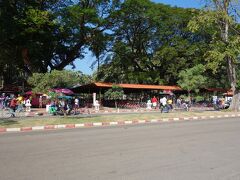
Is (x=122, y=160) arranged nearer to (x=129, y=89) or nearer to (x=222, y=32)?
(x=222, y=32)

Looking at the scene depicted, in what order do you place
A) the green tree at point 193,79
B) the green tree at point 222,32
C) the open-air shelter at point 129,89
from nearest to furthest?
1. the green tree at point 222,32
2. the open-air shelter at point 129,89
3. the green tree at point 193,79

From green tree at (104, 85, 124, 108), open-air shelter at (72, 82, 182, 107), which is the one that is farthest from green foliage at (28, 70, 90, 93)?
green tree at (104, 85, 124, 108)

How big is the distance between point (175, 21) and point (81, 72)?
16844 millimetres

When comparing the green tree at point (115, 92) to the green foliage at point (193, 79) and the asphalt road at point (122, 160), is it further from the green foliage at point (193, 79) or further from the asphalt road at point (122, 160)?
the asphalt road at point (122, 160)

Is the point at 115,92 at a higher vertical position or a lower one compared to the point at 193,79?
lower

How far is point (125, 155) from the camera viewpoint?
29.1 ft

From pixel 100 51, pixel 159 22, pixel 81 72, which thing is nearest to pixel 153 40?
pixel 159 22

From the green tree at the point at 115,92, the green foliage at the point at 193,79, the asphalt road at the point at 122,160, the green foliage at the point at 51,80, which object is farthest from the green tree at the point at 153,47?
the asphalt road at the point at 122,160

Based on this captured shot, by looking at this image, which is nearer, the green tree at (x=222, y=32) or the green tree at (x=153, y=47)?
the green tree at (x=222, y=32)

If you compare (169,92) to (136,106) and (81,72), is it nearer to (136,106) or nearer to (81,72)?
(136,106)

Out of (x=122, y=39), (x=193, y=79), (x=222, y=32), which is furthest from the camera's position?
(x=122, y=39)

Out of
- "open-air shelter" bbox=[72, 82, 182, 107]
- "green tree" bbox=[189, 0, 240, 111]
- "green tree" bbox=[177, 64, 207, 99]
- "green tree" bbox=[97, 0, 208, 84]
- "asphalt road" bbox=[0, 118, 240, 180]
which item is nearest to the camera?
"asphalt road" bbox=[0, 118, 240, 180]

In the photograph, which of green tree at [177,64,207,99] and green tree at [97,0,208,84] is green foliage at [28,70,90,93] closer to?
green tree at [97,0,208,84]

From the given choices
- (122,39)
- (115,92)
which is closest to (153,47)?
(122,39)
